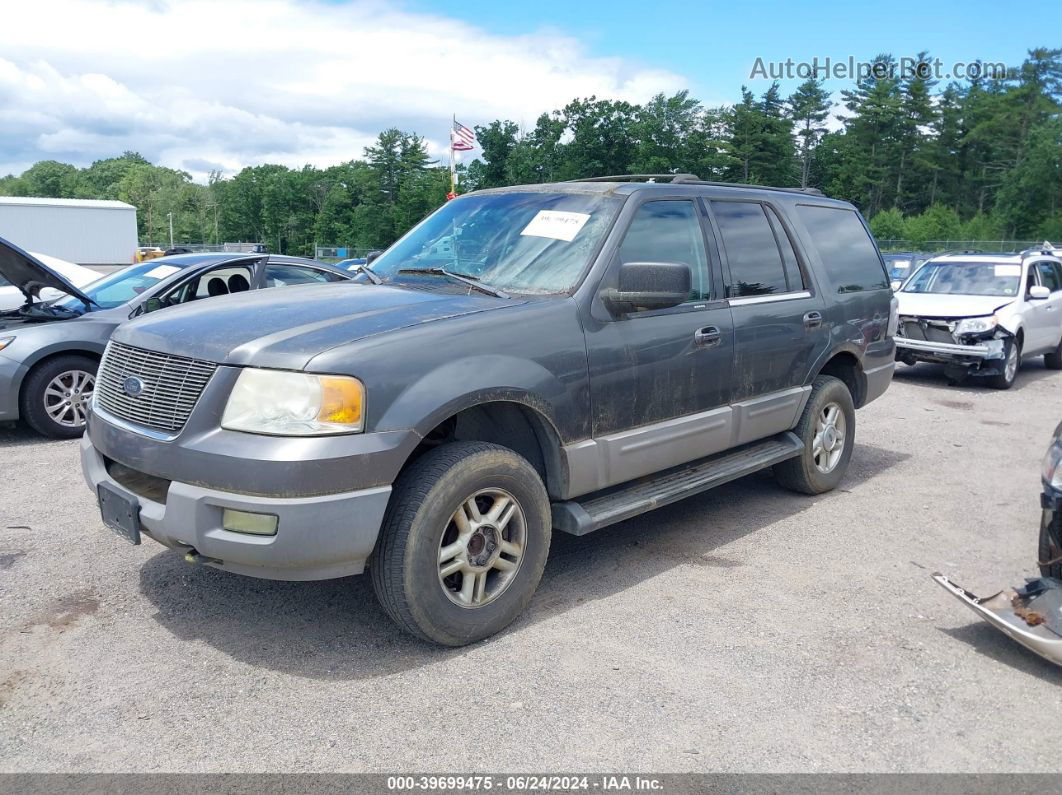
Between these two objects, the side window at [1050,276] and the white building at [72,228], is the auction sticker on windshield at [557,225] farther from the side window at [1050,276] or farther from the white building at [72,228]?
the white building at [72,228]

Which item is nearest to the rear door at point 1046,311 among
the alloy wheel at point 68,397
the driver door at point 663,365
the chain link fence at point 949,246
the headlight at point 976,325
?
the headlight at point 976,325

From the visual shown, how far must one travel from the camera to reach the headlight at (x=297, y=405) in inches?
123

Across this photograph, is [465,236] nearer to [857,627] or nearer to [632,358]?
[632,358]

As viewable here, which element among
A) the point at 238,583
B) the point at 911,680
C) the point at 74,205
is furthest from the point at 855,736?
the point at 74,205

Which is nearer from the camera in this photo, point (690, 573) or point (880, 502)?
point (690, 573)

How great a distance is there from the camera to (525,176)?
67.4 m

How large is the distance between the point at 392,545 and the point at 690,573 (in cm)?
189

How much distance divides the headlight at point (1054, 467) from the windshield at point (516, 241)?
2.22 m

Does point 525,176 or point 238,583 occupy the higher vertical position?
point 525,176

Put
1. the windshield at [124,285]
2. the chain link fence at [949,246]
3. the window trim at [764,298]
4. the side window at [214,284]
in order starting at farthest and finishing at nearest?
1. the chain link fence at [949,246]
2. the windshield at [124,285]
3. the side window at [214,284]
4. the window trim at [764,298]

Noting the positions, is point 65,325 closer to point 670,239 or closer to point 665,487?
point 670,239

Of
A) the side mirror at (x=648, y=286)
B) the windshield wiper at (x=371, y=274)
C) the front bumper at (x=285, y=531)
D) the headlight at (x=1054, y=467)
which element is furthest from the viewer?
the windshield wiper at (x=371, y=274)

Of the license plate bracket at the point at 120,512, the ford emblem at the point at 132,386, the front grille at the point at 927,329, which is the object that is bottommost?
the license plate bracket at the point at 120,512

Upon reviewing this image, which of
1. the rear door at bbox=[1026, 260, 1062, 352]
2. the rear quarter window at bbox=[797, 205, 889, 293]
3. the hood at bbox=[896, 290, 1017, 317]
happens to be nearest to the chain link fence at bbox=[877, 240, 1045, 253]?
the rear door at bbox=[1026, 260, 1062, 352]
